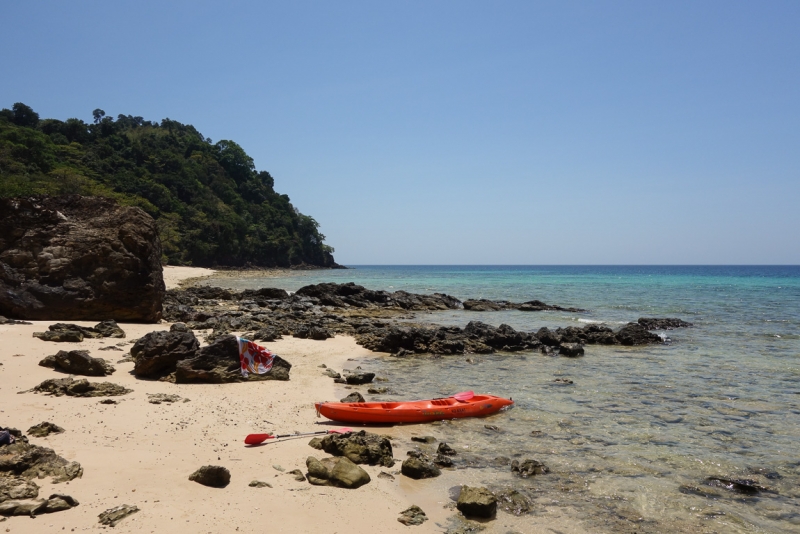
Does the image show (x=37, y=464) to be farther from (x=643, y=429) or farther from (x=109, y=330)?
(x=109, y=330)

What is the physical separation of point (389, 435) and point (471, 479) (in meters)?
2.11

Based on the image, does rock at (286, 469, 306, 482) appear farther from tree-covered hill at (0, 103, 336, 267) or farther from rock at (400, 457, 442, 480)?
tree-covered hill at (0, 103, 336, 267)

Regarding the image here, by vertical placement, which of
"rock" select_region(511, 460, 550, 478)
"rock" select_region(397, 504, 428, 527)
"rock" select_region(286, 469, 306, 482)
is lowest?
"rock" select_region(511, 460, 550, 478)

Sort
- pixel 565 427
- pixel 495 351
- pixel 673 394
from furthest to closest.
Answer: pixel 495 351, pixel 673 394, pixel 565 427

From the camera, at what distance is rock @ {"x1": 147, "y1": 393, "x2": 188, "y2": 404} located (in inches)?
342

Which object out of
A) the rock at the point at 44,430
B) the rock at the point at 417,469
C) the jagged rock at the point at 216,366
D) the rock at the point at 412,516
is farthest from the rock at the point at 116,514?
the jagged rock at the point at 216,366

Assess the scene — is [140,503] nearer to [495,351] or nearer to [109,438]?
[109,438]

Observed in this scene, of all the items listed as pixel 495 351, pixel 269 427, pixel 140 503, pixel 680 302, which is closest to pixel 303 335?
pixel 495 351

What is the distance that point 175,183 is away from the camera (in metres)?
91.9

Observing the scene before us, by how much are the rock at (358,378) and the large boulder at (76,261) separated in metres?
8.68

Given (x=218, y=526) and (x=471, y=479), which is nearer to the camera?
(x=218, y=526)

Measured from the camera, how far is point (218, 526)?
15.8ft

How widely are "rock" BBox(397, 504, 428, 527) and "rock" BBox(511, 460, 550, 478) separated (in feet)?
6.63

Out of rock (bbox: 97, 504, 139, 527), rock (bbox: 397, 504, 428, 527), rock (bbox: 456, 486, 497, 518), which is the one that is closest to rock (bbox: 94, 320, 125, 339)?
rock (bbox: 97, 504, 139, 527)
